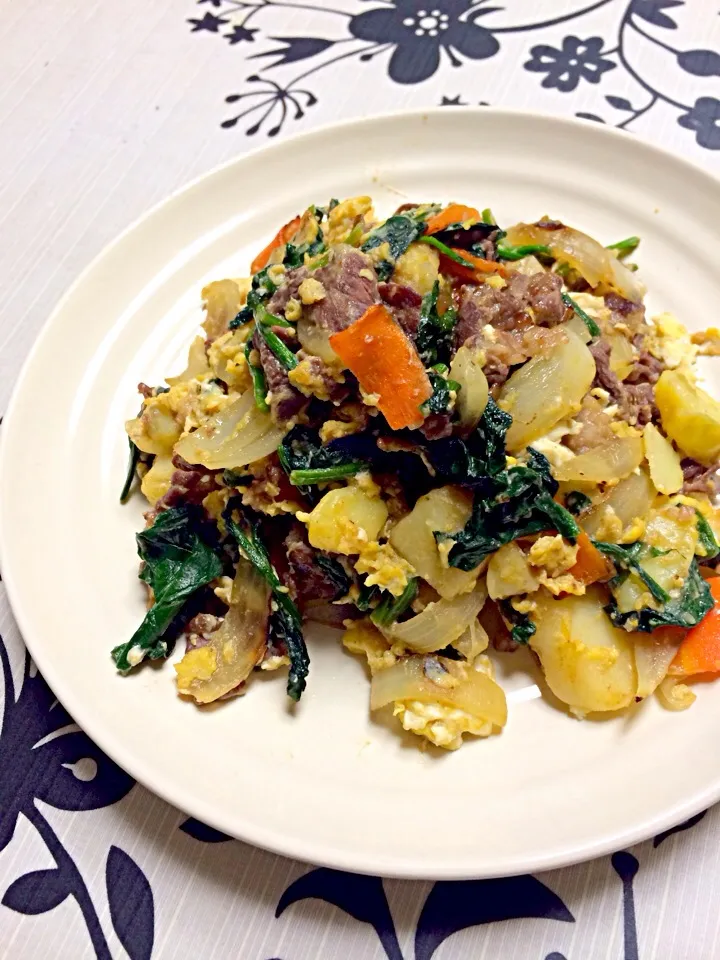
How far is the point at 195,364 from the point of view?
2850mm

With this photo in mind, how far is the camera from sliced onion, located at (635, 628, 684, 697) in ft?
6.98

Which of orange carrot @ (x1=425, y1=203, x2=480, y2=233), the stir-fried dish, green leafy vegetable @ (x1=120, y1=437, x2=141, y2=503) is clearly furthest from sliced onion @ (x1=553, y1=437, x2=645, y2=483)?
green leafy vegetable @ (x1=120, y1=437, x2=141, y2=503)

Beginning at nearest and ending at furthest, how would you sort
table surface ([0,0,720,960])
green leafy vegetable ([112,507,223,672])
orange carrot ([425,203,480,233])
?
1. table surface ([0,0,720,960])
2. green leafy vegetable ([112,507,223,672])
3. orange carrot ([425,203,480,233])

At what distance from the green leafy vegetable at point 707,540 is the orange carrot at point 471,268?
1050 millimetres

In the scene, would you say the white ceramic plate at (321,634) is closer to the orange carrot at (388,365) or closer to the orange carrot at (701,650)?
the orange carrot at (701,650)

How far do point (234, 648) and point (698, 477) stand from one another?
1630 millimetres

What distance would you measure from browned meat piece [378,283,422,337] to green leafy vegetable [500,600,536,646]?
92 cm

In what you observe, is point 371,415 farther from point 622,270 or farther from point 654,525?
point 622,270

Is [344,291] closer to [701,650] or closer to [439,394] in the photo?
[439,394]

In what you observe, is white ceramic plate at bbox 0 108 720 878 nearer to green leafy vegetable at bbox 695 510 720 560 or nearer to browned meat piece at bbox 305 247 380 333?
green leafy vegetable at bbox 695 510 720 560

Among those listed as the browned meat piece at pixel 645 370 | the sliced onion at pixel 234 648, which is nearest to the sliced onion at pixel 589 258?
the browned meat piece at pixel 645 370

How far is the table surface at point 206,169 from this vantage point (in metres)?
2.06

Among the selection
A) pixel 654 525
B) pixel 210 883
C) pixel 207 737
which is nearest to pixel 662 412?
pixel 654 525

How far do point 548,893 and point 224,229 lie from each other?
2.79 metres
